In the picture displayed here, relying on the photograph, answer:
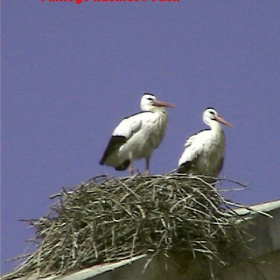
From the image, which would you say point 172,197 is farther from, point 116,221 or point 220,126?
point 220,126

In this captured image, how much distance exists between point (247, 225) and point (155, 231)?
714 mm

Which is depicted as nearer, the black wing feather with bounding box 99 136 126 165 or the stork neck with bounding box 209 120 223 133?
the black wing feather with bounding box 99 136 126 165

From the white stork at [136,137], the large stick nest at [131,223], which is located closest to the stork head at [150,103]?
the white stork at [136,137]

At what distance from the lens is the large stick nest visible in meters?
6.25

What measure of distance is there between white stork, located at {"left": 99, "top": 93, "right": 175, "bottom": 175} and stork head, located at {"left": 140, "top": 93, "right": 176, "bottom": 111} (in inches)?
6.7

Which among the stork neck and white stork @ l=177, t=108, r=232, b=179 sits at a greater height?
the stork neck

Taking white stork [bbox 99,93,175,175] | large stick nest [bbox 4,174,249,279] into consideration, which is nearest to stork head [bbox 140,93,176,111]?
white stork [bbox 99,93,175,175]

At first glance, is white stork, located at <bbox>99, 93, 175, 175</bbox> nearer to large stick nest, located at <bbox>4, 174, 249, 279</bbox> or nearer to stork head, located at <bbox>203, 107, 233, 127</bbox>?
stork head, located at <bbox>203, 107, 233, 127</bbox>

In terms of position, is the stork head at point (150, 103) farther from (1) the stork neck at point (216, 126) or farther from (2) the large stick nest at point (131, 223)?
(2) the large stick nest at point (131, 223)

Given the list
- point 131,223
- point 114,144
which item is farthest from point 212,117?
point 131,223

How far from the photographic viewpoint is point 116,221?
254 inches

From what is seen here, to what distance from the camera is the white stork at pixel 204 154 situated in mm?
9352

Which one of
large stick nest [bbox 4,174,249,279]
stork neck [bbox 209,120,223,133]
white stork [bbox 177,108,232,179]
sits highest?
stork neck [bbox 209,120,223,133]

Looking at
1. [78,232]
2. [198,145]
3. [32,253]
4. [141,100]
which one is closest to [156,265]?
[78,232]
